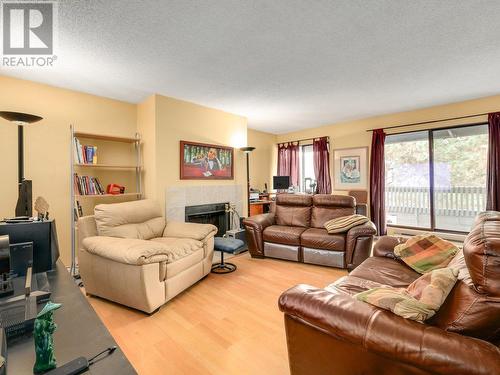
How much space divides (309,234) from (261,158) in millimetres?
3163

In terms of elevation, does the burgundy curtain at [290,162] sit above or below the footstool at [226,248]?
above

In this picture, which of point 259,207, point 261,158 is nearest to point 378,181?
point 259,207

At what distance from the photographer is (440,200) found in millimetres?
4383

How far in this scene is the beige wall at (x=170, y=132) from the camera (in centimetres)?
353

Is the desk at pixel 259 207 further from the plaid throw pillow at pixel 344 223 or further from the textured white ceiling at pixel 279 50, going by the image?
the textured white ceiling at pixel 279 50

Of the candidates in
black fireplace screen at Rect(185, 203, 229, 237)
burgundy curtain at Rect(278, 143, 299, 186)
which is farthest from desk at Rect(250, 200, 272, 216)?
burgundy curtain at Rect(278, 143, 299, 186)

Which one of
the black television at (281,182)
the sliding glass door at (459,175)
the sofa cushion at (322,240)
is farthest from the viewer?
the black television at (281,182)

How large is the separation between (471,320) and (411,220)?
439 cm

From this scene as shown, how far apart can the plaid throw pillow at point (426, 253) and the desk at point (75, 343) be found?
84.9 inches

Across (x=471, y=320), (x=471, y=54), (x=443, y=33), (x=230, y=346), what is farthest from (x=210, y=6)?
(x=471, y=54)

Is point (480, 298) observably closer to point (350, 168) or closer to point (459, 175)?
point (459, 175)

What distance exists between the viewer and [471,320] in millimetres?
949

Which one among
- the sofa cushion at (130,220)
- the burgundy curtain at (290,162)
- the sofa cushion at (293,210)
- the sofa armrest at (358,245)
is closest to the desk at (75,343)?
the sofa cushion at (130,220)

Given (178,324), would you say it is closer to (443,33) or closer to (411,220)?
(443,33)
